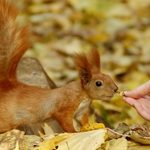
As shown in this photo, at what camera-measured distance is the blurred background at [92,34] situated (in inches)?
314

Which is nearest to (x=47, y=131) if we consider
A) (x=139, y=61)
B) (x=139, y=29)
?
(x=139, y=61)

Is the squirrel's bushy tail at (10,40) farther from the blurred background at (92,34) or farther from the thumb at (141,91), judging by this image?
the blurred background at (92,34)

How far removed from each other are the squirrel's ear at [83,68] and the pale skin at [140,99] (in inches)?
10.6

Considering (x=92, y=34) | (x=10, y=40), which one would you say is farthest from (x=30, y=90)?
(x=92, y=34)

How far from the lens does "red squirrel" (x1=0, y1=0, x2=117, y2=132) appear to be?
4027 millimetres

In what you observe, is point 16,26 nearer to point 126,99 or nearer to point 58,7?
point 126,99

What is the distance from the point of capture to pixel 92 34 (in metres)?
9.37

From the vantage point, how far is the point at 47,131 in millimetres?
4359

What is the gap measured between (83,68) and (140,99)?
455mm

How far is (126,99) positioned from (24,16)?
18.7 feet

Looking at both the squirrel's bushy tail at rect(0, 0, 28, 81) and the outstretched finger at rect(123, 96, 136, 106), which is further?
the outstretched finger at rect(123, 96, 136, 106)

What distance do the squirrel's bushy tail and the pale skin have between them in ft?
2.42

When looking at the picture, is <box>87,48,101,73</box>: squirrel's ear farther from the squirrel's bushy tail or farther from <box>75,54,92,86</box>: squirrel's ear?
the squirrel's bushy tail

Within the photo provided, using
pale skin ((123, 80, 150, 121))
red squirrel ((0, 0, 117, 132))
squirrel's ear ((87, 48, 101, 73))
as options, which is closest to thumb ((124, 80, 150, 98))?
pale skin ((123, 80, 150, 121))
